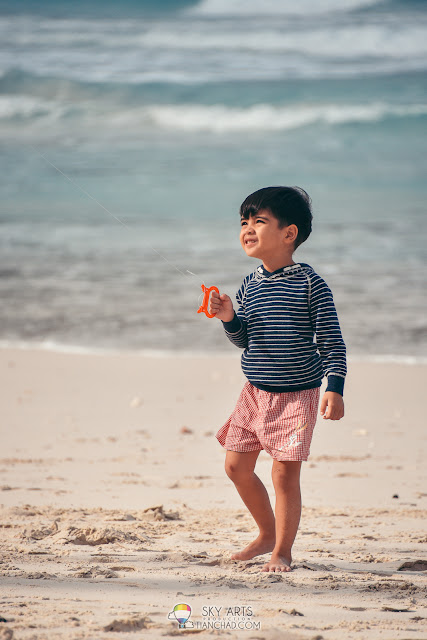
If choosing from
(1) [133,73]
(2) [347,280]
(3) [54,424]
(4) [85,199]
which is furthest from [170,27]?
(3) [54,424]

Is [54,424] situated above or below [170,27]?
below

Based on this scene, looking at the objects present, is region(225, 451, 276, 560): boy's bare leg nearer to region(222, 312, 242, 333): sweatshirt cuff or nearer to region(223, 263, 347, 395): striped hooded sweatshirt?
region(223, 263, 347, 395): striped hooded sweatshirt

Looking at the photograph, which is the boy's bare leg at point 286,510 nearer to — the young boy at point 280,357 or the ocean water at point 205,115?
the young boy at point 280,357

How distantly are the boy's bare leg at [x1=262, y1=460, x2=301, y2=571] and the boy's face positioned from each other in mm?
750

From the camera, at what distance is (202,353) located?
7.29 meters

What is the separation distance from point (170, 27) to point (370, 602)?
26552mm

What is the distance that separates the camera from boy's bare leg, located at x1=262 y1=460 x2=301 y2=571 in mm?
2771

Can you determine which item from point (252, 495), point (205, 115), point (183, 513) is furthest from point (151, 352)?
point (205, 115)

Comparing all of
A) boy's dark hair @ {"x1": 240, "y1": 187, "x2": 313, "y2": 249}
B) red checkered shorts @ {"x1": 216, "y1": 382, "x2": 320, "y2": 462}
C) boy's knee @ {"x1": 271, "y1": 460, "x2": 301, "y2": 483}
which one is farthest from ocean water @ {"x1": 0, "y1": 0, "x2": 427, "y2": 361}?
boy's knee @ {"x1": 271, "y1": 460, "x2": 301, "y2": 483}

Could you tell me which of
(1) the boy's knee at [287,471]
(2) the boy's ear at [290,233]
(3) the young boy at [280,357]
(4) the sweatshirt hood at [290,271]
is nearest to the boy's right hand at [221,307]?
(3) the young boy at [280,357]

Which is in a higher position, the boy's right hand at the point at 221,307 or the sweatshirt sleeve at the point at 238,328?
the boy's right hand at the point at 221,307

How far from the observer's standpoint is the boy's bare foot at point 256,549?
2902 millimetres

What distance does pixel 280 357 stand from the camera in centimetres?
277

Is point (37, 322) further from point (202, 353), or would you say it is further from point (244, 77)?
point (244, 77)
